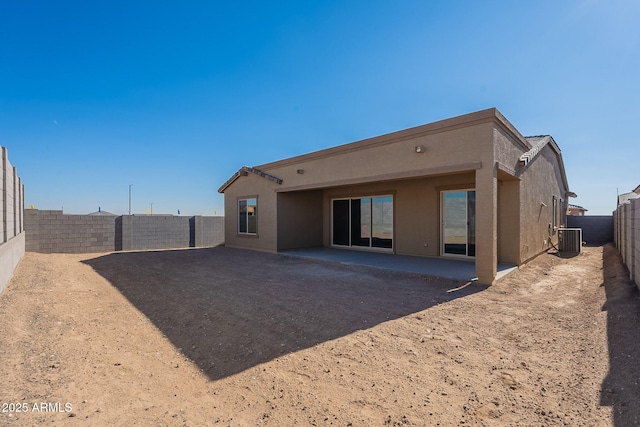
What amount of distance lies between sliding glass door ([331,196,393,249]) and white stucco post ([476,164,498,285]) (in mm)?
4741

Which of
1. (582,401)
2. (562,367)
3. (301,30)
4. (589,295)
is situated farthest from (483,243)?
(301,30)

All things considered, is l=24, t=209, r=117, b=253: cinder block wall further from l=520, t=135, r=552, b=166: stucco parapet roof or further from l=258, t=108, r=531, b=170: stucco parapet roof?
l=520, t=135, r=552, b=166: stucco parapet roof

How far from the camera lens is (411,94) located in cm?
1084

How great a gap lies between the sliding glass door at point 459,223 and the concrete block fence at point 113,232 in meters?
13.5

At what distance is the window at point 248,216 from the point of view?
14227 millimetres

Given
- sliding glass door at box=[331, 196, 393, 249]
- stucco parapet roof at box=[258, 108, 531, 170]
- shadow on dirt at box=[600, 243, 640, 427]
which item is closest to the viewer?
shadow on dirt at box=[600, 243, 640, 427]

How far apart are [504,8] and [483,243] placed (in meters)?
5.63

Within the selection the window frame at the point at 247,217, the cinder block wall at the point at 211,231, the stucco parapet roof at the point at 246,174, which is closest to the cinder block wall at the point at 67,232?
the cinder block wall at the point at 211,231

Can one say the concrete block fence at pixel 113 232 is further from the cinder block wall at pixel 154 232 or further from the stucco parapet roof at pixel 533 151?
the stucco parapet roof at pixel 533 151

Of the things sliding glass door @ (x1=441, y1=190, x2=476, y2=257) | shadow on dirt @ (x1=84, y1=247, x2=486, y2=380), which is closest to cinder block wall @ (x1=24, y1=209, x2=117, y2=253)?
shadow on dirt @ (x1=84, y1=247, x2=486, y2=380)

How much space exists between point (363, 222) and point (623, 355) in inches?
369

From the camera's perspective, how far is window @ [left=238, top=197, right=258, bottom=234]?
46.7ft

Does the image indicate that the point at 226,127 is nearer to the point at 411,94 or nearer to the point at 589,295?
the point at 411,94

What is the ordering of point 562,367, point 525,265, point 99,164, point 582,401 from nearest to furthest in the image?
1. point 582,401
2. point 562,367
3. point 525,265
4. point 99,164
